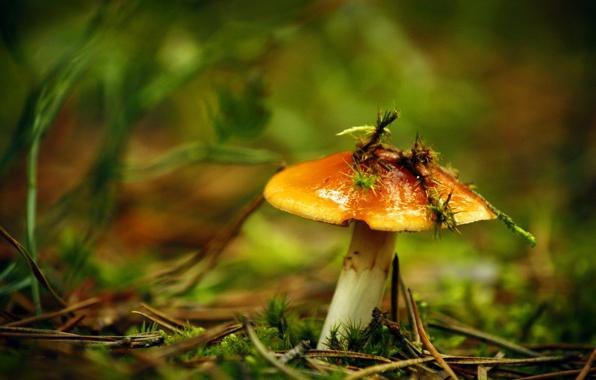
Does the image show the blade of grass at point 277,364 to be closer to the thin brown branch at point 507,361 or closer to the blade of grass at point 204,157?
the thin brown branch at point 507,361

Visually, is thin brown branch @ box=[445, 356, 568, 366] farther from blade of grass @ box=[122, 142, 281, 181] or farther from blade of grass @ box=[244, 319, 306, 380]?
blade of grass @ box=[122, 142, 281, 181]

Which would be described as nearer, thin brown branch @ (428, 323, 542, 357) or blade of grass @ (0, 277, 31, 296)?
blade of grass @ (0, 277, 31, 296)

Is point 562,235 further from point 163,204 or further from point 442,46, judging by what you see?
point 442,46

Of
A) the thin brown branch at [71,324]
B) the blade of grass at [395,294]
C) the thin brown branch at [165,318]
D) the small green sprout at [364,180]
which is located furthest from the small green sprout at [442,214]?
the thin brown branch at [71,324]

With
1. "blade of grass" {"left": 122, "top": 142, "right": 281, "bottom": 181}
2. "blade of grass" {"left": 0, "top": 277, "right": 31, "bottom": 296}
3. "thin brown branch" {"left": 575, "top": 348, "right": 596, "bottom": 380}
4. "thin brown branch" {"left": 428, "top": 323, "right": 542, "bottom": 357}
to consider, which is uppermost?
"blade of grass" {"left": 122, "top": 142, "right": 281, "bottom": 181}

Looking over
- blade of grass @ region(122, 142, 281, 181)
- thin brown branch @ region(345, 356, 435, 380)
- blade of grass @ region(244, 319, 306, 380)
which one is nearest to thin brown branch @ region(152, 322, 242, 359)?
blade of grass @ region(244, 319, 306, 380)

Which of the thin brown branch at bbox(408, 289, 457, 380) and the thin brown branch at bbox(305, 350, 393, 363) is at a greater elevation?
the thin brown branch at bbox(408, 289, 457, 380)

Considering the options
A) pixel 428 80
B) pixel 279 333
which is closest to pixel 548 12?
pixel 428 80

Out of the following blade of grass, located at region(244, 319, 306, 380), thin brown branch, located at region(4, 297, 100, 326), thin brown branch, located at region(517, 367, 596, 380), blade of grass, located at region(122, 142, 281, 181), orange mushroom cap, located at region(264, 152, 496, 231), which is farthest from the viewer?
blade of grass, located at region(122, 142, 281, 181)
